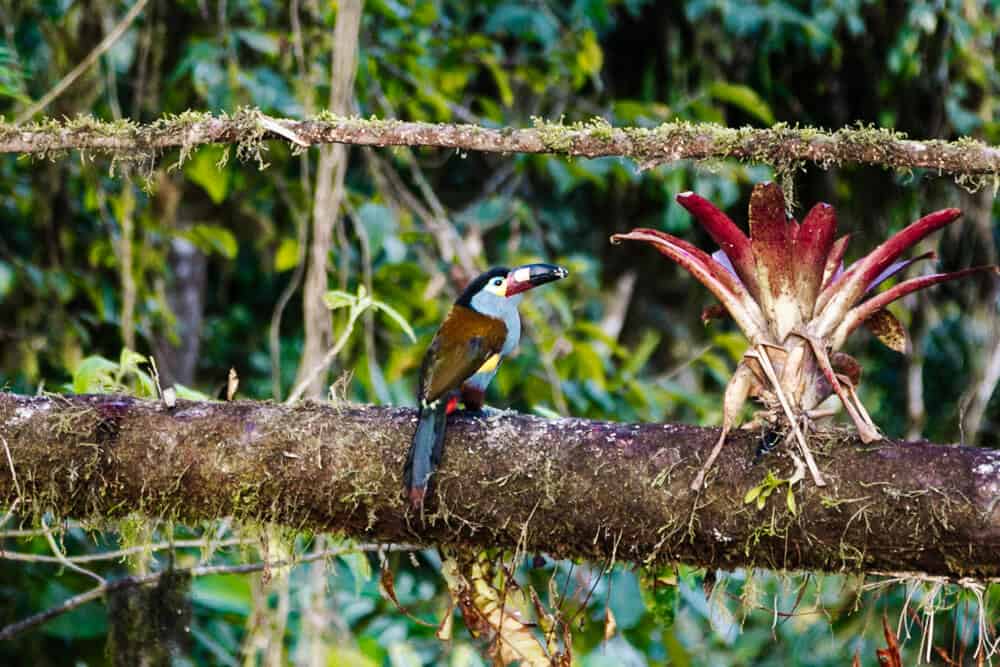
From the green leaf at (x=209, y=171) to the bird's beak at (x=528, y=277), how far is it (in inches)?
73.1

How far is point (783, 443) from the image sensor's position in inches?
81.2

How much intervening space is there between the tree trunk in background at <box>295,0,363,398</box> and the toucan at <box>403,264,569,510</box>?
60 cm

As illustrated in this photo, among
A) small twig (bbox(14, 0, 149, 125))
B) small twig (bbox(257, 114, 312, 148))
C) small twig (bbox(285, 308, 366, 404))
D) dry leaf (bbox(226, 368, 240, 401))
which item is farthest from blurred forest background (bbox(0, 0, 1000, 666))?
small twig (bbox(257, 114, 312, 148))

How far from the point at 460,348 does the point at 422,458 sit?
55 centimetres

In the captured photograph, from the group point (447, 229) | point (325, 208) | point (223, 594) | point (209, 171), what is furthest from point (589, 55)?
point (223, 594)

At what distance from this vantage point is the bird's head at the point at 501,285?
284cm

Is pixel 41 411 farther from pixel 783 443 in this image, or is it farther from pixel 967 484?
pixel 967 484

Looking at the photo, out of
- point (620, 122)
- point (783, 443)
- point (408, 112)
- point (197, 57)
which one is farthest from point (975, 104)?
point (783, 443)

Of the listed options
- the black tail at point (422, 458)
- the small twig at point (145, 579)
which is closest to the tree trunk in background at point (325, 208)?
the small twig at point (145, 579)

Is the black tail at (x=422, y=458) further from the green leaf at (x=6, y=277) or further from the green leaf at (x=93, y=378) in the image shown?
the green leaf at (x=6, y=277)

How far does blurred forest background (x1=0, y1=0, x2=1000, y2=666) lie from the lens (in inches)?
164

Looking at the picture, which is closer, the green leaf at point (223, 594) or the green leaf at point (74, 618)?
the green leaf at point (74, 618)

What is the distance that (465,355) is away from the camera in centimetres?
261

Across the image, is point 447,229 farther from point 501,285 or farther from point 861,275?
point 861,275
